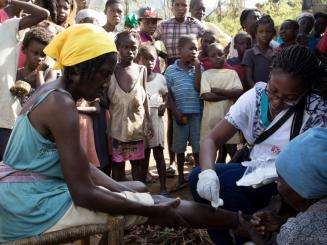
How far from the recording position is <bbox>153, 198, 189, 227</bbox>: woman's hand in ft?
7.31

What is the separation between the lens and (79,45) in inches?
82.1

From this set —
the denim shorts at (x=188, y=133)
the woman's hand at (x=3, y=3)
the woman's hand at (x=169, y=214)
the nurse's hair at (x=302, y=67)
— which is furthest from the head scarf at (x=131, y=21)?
the woman's hand at (x=169, y=214)

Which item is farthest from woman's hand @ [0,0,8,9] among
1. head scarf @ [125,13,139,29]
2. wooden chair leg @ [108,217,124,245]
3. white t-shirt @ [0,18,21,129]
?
wooden chair leg @ [108,217,124,245]

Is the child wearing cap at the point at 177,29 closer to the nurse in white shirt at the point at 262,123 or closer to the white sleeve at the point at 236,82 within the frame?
the white sleeve at the point at 236,82

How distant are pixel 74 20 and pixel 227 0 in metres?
9.79

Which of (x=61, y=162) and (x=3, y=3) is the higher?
(x=3, y=3)

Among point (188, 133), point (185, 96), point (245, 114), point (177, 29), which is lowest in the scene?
point (188, 133)

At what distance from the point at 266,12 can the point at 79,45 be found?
12456 millimetres

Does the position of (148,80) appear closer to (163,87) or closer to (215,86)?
(163,87)

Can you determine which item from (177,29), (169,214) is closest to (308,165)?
(169,214)

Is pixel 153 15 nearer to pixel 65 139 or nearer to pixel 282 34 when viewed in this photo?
pixel 282 34

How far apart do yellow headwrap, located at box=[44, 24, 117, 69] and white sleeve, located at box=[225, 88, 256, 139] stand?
2.98 feet

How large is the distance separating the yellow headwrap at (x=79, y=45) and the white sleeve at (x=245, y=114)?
2.98 feet

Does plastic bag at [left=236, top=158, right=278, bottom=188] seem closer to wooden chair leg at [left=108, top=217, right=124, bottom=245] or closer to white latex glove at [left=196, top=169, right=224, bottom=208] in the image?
white latex glove at [left=196, top=169, right=224, bottom=208]
